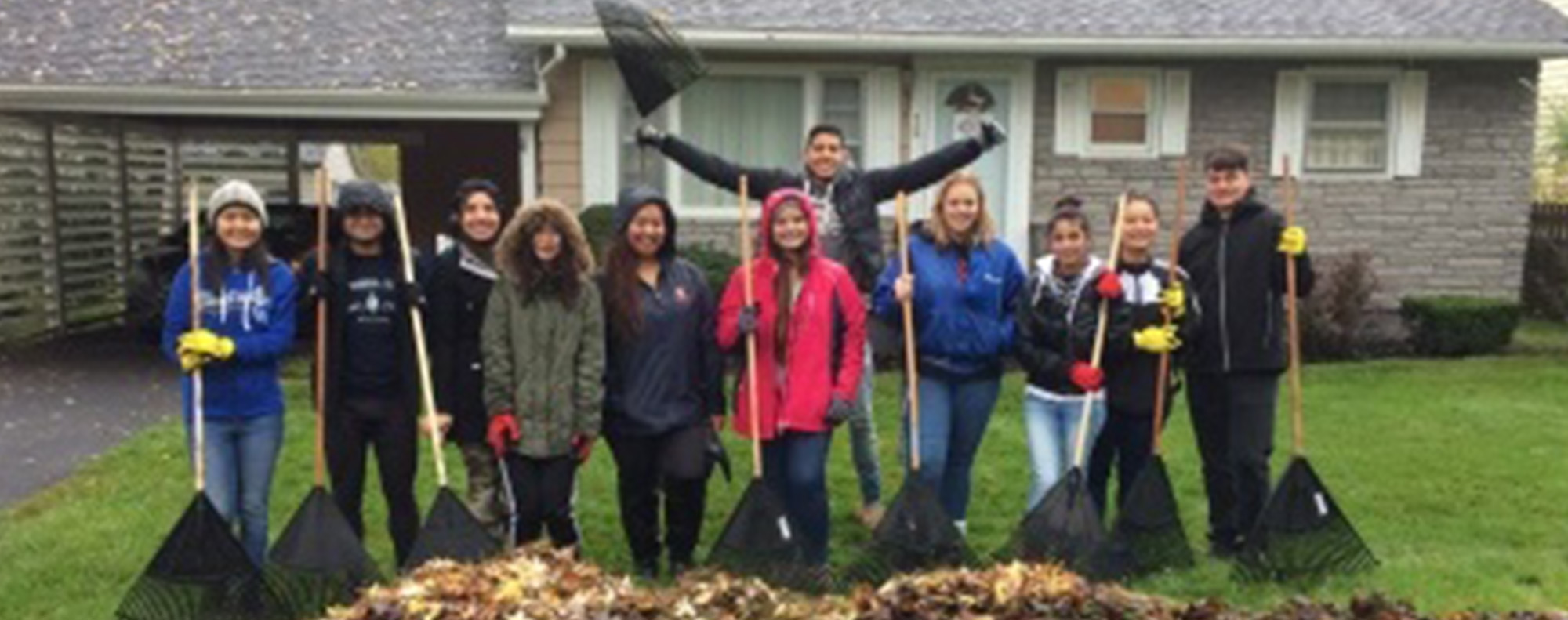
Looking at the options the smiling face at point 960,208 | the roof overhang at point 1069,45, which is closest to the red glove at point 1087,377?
the smiling face at point 960,208

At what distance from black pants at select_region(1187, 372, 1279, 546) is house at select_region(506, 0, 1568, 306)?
6.34 m

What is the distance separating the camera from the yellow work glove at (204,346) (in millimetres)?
4691

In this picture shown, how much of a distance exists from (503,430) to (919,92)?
7.56m

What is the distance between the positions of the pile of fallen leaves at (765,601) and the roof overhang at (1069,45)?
7.57 m

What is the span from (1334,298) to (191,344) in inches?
386

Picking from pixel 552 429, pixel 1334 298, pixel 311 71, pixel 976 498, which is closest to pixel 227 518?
pixel 552 429

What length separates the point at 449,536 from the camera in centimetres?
473

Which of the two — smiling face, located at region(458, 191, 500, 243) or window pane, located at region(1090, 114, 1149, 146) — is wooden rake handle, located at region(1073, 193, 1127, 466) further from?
window pane, located at region(1090, 114, 1149, 146)

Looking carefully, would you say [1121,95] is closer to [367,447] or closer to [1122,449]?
[1122,449]

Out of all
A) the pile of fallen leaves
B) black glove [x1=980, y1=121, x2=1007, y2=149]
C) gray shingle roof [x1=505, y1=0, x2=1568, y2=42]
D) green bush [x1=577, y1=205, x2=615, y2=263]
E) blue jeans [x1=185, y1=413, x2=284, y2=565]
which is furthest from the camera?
gray shingle roof [x1=505, y1=0, x2=1568, y2=42]

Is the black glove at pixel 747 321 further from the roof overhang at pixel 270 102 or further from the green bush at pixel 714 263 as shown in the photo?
the roof overhang at pixel 270 102

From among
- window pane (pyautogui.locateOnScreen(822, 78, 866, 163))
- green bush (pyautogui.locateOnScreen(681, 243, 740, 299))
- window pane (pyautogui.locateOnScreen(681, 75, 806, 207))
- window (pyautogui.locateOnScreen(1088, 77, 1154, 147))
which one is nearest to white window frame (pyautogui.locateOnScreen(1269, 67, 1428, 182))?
window (pyautogui.locateOnScreen(1088, 77, 1154, 147))

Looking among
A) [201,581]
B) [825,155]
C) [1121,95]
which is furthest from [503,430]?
[1121,95]

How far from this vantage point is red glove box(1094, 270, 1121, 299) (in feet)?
17.2
